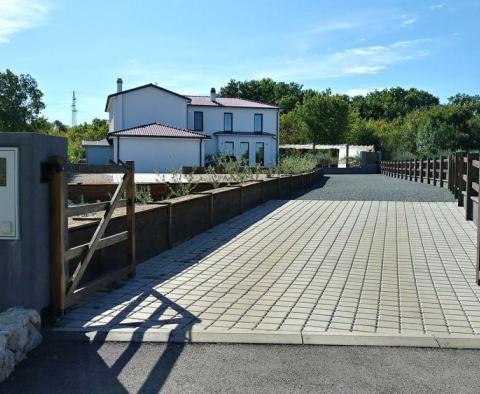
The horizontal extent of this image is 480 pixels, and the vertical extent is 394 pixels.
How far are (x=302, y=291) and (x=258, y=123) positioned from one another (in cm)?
4992

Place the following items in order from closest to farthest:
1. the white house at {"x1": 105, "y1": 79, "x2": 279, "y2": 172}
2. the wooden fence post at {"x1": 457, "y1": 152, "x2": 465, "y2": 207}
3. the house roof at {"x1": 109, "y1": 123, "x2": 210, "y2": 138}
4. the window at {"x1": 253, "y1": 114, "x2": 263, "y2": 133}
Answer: the wooden fence post at {"x1": 457, "y1": 152, "x2": 465, "y2": 207}
the house roof at {"x1": 109, "y1": 123, "x2": 210, "y2": 138}
the white house at {"x1": 105, "y1": 79, "x2": 279, "y2": 172}
the window at {"x1": 253, "y1": 114, "x2": 263, "y2": 133}

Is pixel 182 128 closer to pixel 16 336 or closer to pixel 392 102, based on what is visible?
pixel 16 336

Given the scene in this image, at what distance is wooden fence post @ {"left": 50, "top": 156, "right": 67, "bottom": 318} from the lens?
506 centimetres

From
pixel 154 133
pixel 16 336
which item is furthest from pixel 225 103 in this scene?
pixel 16 336

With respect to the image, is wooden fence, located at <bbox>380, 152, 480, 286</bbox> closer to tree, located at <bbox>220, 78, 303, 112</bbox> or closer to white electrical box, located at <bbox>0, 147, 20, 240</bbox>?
white electrical box, located at <bbox>0, 147, 20, 240</bbox>

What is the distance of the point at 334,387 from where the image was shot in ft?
12.5

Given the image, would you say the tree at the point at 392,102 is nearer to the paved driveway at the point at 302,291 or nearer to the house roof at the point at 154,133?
the house roof at the point at 154,133

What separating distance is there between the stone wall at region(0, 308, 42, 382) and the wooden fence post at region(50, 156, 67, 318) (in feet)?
1.18

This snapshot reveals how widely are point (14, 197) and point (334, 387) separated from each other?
2.94 meters

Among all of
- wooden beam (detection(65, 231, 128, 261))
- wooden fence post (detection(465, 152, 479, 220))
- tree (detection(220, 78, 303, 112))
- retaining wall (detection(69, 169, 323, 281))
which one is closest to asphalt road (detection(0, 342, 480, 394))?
wooden beam (detection(65, 231, 128, 261))

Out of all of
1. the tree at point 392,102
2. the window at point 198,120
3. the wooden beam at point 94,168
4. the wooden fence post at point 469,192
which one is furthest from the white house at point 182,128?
the tree at point 392,102

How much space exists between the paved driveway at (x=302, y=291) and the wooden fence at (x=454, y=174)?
94cm

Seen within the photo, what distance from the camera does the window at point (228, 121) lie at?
54438 millimetres

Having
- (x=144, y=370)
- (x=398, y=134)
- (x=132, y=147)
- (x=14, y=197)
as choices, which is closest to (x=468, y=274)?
(x=144, y=370)
